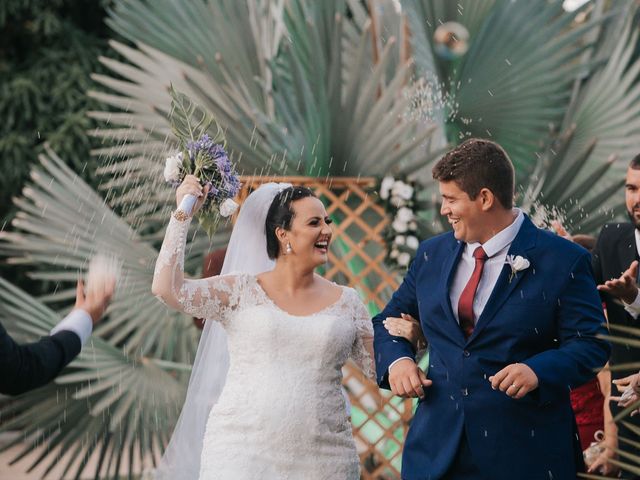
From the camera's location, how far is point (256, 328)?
473cm

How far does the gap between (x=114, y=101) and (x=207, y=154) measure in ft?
8.06

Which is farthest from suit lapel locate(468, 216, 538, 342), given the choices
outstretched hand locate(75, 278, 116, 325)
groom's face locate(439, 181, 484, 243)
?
outstretched hand locate(75, 278, 116, 325)

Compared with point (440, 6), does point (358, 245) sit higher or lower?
lower

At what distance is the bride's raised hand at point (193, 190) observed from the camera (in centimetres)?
452

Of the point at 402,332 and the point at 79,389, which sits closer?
the point at 402,332

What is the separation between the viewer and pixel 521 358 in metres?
3.71

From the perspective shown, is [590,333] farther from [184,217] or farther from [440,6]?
[440,6]

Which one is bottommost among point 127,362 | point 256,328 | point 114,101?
point 127,362

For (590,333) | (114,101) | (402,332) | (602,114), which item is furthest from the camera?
(114,101)

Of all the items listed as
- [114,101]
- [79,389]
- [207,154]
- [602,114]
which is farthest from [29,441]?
[602,114]

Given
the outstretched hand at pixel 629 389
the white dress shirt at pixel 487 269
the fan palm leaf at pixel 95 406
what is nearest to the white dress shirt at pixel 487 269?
the white dress shirt at pixel 487 269

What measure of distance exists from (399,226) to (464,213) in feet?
9.18

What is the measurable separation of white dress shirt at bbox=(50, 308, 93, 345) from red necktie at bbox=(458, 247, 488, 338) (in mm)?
1257

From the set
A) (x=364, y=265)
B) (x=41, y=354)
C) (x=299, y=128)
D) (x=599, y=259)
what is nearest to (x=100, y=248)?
(x=299, y=128)
